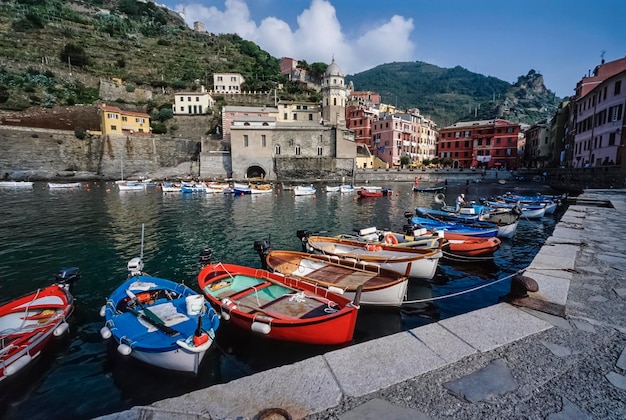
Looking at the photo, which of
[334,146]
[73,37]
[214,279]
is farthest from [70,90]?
[214,279]

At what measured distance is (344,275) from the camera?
858cm

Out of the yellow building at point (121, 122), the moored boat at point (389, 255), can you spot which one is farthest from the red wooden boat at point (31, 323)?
the yellow building at point (121, 122)

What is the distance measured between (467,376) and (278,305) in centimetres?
426

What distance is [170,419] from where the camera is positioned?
2672mm

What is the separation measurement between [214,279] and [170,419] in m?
5.28

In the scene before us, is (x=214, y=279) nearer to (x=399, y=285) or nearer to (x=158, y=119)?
(x=399, y=285)

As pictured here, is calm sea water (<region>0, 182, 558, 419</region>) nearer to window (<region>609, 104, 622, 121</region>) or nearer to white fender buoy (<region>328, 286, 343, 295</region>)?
white fender buoy (<region>328, 286, 343, 295</region>)

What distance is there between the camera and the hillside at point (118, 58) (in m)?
61.9

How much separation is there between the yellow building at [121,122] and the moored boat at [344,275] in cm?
5935

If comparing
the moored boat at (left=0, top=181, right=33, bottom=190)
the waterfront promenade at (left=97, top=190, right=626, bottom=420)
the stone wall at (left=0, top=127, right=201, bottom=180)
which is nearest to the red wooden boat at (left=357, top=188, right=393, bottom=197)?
the waterfront promenade at (left=97, top=190, right=626, bottom=420)

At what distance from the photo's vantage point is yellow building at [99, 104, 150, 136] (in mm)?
55312

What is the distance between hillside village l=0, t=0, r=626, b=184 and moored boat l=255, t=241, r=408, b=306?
4519 cm

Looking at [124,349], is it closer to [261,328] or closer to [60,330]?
[60,330]

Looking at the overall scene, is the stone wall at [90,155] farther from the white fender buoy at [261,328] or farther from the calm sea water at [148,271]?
the white fender buoy at [261,328]
